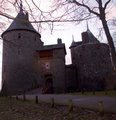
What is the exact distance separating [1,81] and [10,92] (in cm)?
468

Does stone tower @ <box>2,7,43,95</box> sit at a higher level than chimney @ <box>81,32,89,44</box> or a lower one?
lower

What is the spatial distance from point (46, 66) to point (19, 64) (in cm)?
483

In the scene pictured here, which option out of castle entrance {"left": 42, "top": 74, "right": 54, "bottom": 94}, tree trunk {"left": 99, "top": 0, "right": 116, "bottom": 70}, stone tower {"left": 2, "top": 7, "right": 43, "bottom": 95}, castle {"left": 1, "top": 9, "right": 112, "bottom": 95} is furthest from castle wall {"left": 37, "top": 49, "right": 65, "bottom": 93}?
tree trunk {"left": 99, "top": 0, "right": 116, "bottom": 70}

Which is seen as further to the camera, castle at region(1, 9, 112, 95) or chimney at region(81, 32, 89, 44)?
chimney at region(81, 32, 89, 44)

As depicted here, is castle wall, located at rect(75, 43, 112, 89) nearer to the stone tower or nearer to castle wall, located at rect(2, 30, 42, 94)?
the stone tower

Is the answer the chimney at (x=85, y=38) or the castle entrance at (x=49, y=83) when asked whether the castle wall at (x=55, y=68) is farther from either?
the chimney at (x=85, y=38)

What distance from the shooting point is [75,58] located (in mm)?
46656

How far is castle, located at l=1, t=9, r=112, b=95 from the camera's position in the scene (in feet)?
132

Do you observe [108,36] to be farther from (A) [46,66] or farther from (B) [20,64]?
(B) [20,64]

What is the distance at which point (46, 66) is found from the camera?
41031 millimetres

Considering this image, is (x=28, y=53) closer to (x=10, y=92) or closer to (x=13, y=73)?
(x=13, y=73)

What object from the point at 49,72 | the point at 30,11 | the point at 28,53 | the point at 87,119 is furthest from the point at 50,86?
the point at 30,11

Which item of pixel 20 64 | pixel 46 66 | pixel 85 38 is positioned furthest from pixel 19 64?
pixel 85 38

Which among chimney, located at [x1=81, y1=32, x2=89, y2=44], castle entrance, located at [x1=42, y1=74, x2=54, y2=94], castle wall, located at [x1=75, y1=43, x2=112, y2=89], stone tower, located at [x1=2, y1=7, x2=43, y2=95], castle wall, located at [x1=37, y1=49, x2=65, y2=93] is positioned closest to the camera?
castle entrance, located at [x1=42, y1=74, x2=54, y2=94]
